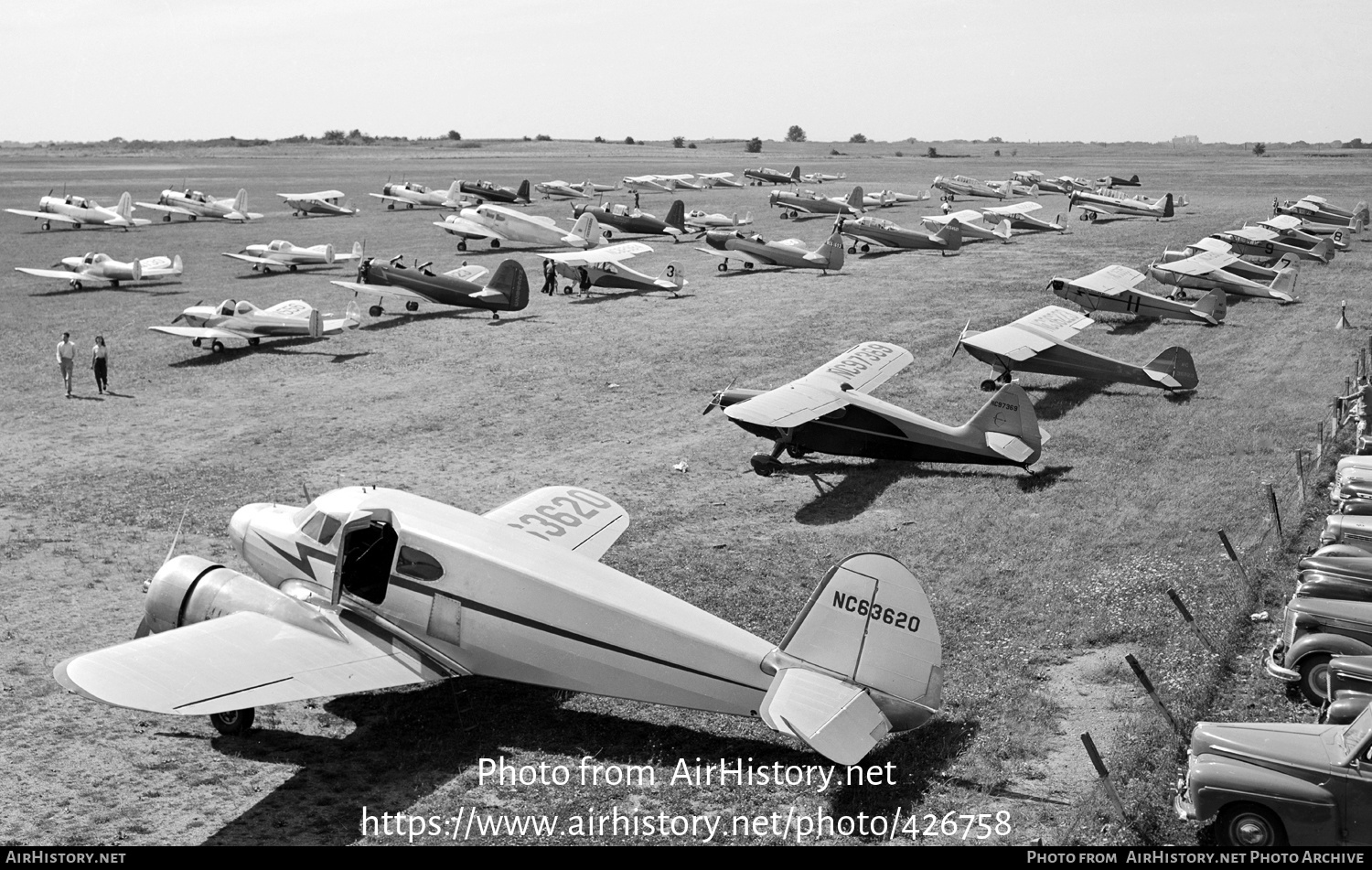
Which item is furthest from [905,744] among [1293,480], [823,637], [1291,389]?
[1291,389]

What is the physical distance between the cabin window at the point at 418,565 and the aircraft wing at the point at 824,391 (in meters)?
8.07

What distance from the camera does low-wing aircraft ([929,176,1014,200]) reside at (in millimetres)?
75000

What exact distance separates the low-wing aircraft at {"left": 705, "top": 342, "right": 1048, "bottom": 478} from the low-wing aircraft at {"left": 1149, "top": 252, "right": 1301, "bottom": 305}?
66.3 feet

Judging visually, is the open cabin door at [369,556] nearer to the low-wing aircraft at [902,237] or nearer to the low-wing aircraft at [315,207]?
the low-wing aircraft at [902,237]

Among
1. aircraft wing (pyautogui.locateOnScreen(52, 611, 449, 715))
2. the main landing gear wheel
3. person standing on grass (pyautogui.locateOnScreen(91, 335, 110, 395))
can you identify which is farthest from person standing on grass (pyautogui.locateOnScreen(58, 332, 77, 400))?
the main landing gear wheel

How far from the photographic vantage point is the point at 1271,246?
4316 cm

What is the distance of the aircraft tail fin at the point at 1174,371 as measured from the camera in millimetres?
22516

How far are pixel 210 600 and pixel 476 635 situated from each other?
2.91 m

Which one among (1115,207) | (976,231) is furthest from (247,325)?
(1115,207)

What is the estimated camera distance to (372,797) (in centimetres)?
930

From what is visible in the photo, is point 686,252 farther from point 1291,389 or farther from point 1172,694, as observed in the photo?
point 1172,694

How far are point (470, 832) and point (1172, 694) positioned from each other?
6749 mm

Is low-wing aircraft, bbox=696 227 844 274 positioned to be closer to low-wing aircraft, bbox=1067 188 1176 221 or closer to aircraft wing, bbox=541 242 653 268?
aircraft wing, bbox=541 242 653 268

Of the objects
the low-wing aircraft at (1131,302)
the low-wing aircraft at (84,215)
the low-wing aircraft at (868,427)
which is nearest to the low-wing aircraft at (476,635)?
the low-wing aircraft at (868,427)
